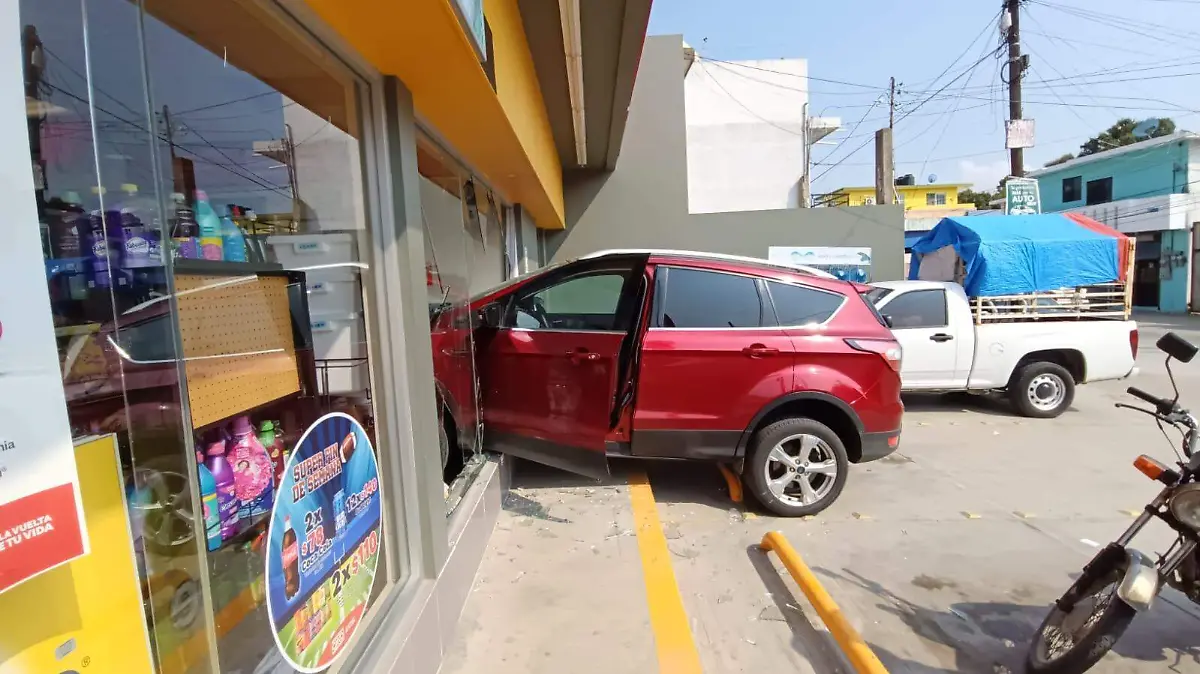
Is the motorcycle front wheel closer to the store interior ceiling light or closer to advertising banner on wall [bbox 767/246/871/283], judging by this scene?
the store interior ceiling light

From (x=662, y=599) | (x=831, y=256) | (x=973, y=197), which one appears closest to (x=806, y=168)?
(x=831, y=256)

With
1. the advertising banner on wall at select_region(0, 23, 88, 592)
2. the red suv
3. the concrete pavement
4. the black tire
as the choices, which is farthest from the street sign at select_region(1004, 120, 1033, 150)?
the advertising banner on wall at select_region(0, 23, 88, 592)

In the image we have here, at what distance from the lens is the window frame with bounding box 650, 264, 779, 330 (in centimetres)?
442

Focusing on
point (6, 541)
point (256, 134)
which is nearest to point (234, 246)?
point (256, 134)

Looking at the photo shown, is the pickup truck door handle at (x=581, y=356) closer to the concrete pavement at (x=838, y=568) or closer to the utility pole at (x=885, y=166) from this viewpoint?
the concrete pavement at (x=838, y=568)

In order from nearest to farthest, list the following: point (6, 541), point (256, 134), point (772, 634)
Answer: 1. point (6, 541)
2. point (256, 134)
3. point (772, 634)

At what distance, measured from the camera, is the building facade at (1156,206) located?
2183 centimetres

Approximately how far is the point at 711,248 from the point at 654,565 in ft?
30.1

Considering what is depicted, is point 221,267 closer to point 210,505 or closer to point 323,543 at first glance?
point 210,505

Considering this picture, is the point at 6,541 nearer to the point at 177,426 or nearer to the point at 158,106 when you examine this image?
the point at 177,426

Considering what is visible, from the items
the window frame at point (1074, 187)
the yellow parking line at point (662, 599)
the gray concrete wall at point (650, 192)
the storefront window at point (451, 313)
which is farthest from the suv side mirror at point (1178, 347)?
the window frame at point (1074, 187)

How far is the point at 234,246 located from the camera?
7.57 ft

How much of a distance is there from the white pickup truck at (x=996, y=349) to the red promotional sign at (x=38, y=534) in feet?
25.2

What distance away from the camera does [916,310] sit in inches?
297
